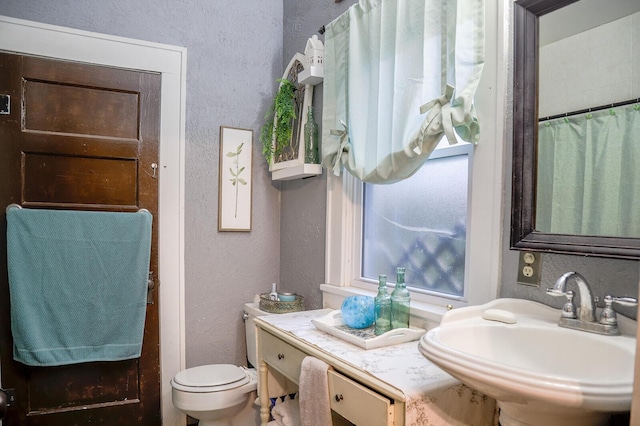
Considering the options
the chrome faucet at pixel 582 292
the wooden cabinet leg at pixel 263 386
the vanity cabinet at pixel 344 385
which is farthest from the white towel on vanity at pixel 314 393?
the chrome faucet at pixel 582 292

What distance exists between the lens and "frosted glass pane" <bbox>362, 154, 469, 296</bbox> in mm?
1689

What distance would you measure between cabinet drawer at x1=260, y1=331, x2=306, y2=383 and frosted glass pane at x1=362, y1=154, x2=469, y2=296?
0.57 m

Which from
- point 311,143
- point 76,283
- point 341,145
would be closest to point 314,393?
point 341,145

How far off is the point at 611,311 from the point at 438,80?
34.5 inches

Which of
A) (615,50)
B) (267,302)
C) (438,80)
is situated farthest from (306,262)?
(615,50)

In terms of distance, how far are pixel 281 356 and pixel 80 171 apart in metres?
1.38

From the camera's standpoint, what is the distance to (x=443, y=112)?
56.3 inches

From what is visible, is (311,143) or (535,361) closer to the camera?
(535,361)

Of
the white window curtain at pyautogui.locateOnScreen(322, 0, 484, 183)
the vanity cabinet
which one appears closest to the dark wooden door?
the vanity cabinet

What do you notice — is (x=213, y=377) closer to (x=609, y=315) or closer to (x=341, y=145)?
(x=341, y=145)

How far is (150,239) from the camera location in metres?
2.29

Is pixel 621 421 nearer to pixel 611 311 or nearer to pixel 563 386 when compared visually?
pixel 611 311

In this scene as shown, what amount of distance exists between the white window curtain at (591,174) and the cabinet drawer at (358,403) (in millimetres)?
664

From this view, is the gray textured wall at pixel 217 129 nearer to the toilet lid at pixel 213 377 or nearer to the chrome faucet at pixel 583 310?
the toilet lid at pixel 213 377
